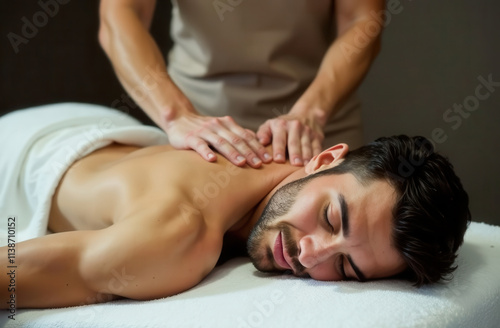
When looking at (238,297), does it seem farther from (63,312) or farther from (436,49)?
(436,49)

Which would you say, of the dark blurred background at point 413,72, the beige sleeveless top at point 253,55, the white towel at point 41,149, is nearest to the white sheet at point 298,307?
the white towel at point 41,149

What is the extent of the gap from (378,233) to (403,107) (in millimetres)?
1472

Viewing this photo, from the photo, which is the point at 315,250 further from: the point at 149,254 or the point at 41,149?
the point at 41,149

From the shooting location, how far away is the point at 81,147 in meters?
1.44

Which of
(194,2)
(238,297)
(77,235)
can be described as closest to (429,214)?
(238,297)

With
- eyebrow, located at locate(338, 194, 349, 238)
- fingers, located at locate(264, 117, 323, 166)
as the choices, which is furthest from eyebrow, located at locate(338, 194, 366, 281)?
fingers, located at locate(264, 117, 323, 166)

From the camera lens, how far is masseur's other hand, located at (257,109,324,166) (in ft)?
4.55

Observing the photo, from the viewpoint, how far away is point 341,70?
1.62 meters

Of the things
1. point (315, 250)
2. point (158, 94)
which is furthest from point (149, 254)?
point (158, 94)

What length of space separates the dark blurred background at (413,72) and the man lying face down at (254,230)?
1.11m

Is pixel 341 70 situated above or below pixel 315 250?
above

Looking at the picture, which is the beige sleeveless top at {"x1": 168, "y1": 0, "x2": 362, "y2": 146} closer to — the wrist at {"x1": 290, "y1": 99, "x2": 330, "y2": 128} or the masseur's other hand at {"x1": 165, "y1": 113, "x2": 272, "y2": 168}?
the wrist at {"x1": 290, "y1": 99, "x2": 330, "y2": 128}

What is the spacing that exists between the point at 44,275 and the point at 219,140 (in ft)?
1.57

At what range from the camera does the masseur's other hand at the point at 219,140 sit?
1328mm
